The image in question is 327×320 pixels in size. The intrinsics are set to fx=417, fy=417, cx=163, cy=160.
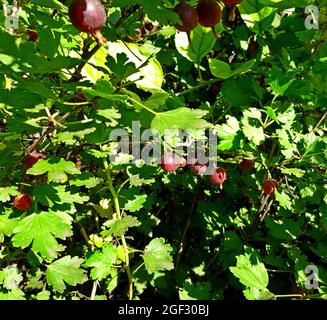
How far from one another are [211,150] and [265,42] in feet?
1.53

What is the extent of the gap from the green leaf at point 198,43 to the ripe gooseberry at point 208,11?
17.6 inches

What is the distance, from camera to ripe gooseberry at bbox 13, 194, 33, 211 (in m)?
1.19

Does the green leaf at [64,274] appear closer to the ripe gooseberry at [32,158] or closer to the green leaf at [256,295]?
the ripe gooseberry at [32,158]

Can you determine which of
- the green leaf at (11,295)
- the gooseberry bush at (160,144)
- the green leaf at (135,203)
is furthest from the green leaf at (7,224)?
the green leaf at (135,203)

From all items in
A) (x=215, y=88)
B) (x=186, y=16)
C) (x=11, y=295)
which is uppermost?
(x=186, y=16)

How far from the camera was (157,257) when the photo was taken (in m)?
1.41

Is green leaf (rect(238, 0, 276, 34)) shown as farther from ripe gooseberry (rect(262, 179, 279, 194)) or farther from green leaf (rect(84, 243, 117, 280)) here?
green leaf (rect(84, 243, 117, 280))

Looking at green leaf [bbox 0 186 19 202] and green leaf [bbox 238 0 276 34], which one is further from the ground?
green leaf [bbox 238 0 276 34]

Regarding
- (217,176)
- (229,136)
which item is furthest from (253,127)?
(217,176)

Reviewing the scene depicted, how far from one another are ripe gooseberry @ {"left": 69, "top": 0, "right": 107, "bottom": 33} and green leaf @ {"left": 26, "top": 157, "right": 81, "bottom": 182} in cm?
42

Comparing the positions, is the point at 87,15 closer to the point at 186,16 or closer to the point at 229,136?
the point at 186,16

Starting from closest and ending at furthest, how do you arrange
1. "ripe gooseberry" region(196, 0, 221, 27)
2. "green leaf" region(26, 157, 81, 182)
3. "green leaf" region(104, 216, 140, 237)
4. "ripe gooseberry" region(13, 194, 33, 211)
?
"ripe gooseberry" region(196, 0, 221, 27) < "green leaf" region(26, 157, 81, 182) < "ripe gooseberry" region(13, 194, 33, 211) < "green leaf" region(104, 216, 140, 237)

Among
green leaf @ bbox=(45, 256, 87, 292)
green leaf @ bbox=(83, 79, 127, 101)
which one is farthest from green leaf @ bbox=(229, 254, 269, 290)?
green leaf @ bbox=(83, 79, 127, 101)

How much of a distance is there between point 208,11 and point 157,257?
849 millimetres
